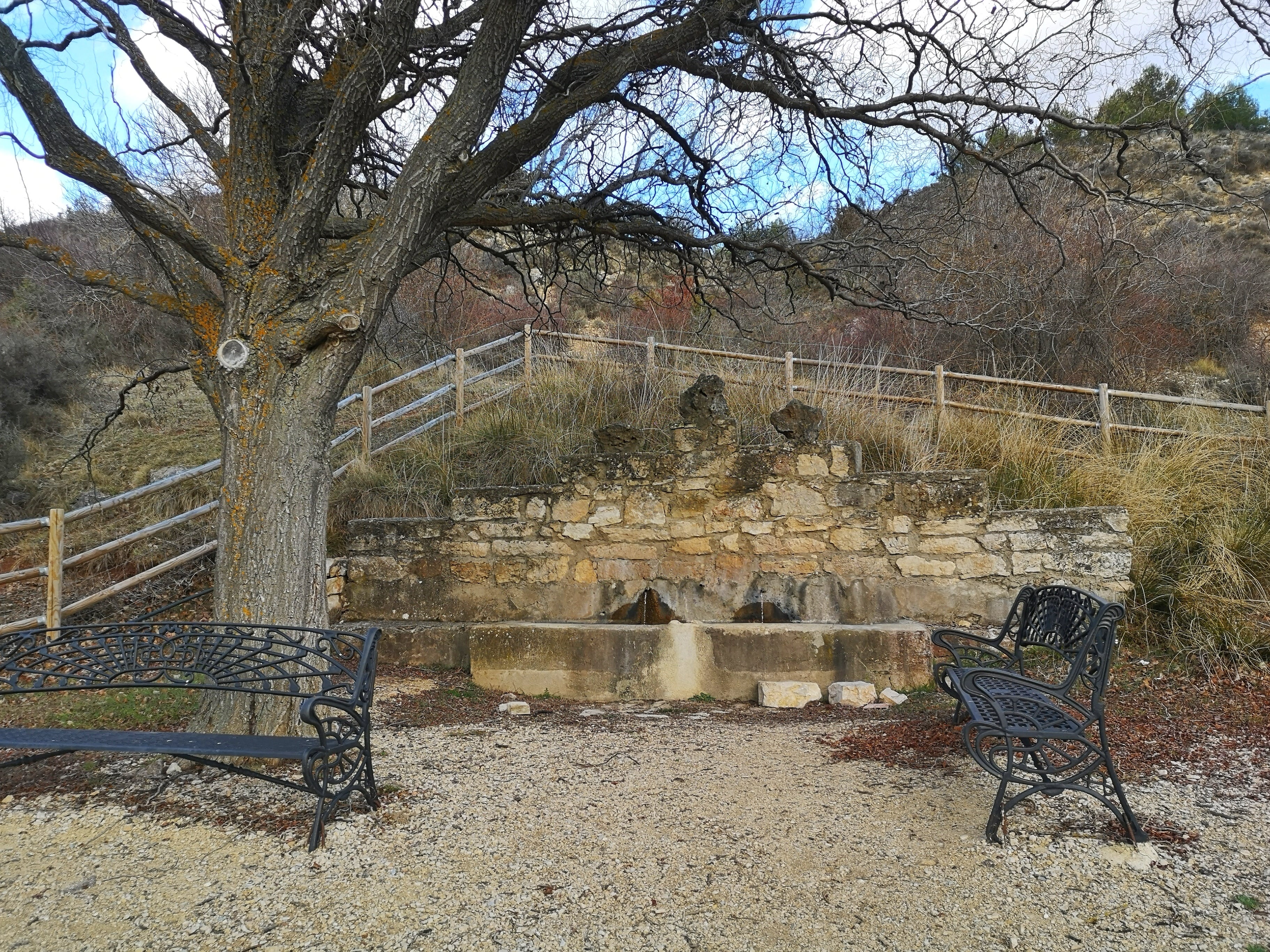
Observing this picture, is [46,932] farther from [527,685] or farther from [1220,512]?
[1220,512]

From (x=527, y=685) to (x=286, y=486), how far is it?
236 centimetres

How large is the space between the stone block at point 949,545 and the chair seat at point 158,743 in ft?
14.7

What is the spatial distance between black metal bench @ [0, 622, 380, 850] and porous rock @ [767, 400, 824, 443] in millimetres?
3570

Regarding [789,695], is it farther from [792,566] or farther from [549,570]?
[549,570]

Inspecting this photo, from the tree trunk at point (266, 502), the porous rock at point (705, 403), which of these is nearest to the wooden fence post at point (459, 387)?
the porous rock at point (705, 403)

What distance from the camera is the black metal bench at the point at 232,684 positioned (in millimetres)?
→ 2988

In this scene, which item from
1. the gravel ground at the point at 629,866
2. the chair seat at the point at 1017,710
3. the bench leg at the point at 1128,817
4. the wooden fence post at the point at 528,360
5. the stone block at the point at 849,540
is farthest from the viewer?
the wooden fence post at the point at 528,360

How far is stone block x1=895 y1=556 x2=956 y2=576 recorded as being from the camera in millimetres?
5922

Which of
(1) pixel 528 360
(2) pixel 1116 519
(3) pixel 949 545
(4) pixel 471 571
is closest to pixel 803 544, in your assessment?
(3) pixel 949 545

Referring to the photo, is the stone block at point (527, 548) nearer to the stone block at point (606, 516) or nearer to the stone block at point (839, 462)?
the stone block at point (606, 516)

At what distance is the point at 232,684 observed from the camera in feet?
11.5

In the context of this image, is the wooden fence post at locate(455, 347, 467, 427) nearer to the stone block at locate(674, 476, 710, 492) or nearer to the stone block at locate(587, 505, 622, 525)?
the stone block at locate(587, 505, 622, 525)

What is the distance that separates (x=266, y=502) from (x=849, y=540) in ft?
13.3

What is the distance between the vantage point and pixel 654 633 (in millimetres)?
5453
